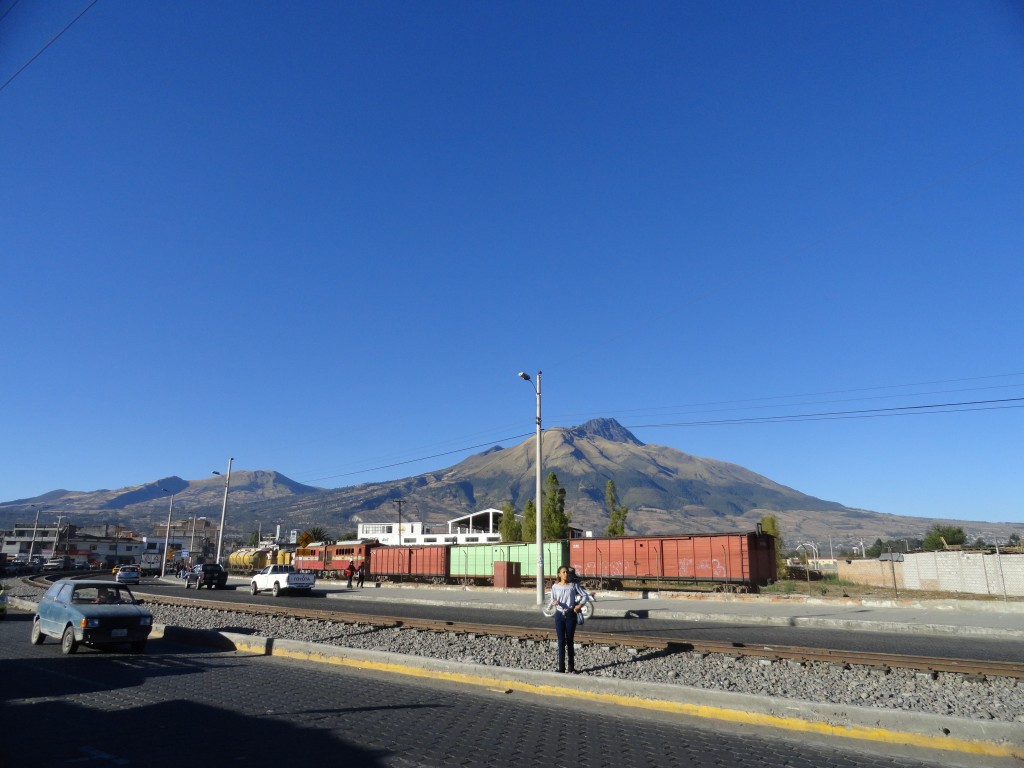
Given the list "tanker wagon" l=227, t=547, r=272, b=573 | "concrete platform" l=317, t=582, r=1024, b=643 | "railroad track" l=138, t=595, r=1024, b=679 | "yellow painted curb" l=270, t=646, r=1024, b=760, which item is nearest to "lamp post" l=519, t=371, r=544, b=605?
"concrete platform" l=317, t=582, r=1024, b=643

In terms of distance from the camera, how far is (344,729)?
8023 mm

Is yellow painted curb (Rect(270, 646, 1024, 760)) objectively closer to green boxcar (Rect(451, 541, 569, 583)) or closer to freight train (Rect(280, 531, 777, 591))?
freight train (Rect(280, 531, 777, 591))

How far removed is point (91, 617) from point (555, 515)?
53.0 metres

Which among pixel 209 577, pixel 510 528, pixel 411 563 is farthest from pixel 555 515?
pixel 209 577

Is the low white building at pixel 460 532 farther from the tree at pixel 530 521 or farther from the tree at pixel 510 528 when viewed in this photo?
the tree at pixel 530 521

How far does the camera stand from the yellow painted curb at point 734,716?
7.28 metres

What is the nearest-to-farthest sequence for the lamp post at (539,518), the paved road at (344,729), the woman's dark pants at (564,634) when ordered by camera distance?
the paved road at (344,729)
the woman's dark pants at (564,634)
the lamp post at (539,518)

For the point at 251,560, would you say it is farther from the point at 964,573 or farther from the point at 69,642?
the point at 69,642

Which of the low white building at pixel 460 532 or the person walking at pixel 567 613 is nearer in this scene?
the person walking at pixel 567 613

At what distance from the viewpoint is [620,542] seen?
38.9 metres

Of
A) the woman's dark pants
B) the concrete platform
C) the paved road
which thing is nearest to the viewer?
the paved road

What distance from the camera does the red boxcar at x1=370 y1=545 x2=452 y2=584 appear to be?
1886 inches

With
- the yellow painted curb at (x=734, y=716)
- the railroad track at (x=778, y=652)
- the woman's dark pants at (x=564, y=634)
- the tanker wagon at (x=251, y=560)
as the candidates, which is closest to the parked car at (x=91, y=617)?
the yellow painted curb at (x=734, y=716)

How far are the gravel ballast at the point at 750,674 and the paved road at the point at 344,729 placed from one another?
1.70m
